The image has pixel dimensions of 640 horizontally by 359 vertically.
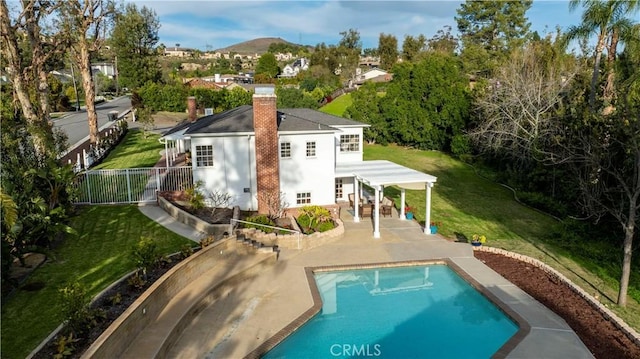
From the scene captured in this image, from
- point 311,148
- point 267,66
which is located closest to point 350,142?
point 311,148

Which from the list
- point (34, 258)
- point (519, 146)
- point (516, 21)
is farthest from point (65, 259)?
point (516, 21)

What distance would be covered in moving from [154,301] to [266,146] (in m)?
10.7

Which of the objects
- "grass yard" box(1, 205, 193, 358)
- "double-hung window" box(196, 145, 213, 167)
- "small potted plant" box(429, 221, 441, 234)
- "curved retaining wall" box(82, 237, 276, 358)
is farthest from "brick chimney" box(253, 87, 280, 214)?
"small potted plant" box(429, 221, 441, 234)

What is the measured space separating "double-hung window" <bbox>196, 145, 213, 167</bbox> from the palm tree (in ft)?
61.5

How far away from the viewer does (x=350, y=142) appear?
84.9 ft

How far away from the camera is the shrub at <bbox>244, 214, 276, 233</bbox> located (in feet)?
60.4

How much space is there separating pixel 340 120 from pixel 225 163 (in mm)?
8446

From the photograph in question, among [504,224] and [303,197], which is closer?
[303,197]

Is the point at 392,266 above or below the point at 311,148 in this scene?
below

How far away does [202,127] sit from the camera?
2150 centimetres

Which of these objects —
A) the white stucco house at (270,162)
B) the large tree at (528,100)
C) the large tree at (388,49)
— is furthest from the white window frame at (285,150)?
the large tree at (388,49)

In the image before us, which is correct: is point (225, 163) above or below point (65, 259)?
above

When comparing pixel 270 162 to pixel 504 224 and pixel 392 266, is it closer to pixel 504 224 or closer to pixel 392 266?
pixel 392 266

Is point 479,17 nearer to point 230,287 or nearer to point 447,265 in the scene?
point 447,265
